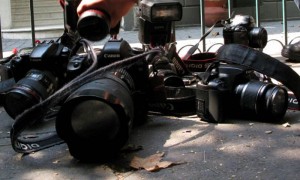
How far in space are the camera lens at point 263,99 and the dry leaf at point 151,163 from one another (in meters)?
0.69

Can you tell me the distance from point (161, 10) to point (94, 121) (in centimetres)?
147

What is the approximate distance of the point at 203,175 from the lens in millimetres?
2566

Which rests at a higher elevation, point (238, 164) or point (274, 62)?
point (274, 62)

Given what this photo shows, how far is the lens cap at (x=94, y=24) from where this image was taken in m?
2.54

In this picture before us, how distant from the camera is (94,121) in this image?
269 centimetres

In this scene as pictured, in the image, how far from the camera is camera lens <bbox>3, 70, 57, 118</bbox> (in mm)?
3193

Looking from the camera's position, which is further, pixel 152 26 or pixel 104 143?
pixel 152 26

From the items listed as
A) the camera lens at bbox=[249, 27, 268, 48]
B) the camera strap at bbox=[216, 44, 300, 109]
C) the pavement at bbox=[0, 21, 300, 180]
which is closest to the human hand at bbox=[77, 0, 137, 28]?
the pavement at bbox=[0, 21, 300, 180]

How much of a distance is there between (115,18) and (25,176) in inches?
33.0

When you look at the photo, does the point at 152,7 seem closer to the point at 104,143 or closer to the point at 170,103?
the point at 170,103

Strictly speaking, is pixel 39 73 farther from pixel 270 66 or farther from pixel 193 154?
pixel 270 66

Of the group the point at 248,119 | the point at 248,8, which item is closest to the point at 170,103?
the point at 248,119

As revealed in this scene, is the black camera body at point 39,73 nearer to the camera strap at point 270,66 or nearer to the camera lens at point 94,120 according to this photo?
the camera lens at point 94,120

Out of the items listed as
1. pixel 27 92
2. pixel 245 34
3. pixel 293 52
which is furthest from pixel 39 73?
pixel 293 52
